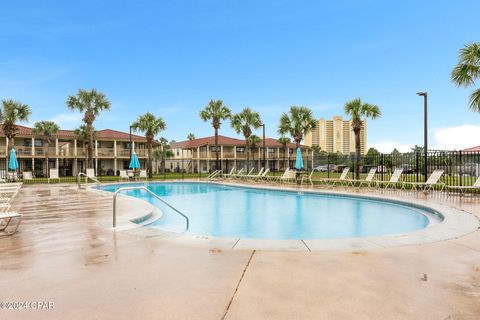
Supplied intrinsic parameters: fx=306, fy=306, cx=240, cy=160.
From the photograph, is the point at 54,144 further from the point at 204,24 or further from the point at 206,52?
the point at 204,24

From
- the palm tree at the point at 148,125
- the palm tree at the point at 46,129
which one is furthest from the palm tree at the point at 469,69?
the palm tree at the point at 46,129

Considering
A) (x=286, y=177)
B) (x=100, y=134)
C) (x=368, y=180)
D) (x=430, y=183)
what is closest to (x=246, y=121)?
(x=286, y=177)

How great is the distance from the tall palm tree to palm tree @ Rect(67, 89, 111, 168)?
4066 millimetres

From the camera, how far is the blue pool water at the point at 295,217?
839cm

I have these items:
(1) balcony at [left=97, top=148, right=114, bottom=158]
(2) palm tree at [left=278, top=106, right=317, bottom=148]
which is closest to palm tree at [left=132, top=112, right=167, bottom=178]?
(1) balcony at [left=97, top=148, right=114, bottom=158]

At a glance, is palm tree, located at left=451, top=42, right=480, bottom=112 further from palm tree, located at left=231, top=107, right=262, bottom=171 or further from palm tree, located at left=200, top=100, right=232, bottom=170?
palm tree, located at left=231, top=107, right=262, bottom=171

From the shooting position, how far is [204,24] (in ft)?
66.5

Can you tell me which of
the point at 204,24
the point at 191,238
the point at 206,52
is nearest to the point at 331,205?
the point at 191,238

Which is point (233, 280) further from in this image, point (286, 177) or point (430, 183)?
point (286, 177)

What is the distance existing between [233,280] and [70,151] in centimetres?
3966

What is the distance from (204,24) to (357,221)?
16.4 m

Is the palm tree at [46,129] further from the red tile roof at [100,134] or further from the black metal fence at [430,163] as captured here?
the black metal fence at [430,163]

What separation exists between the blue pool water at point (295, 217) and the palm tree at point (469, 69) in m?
5.47

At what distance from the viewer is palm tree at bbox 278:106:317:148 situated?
2983 cm
